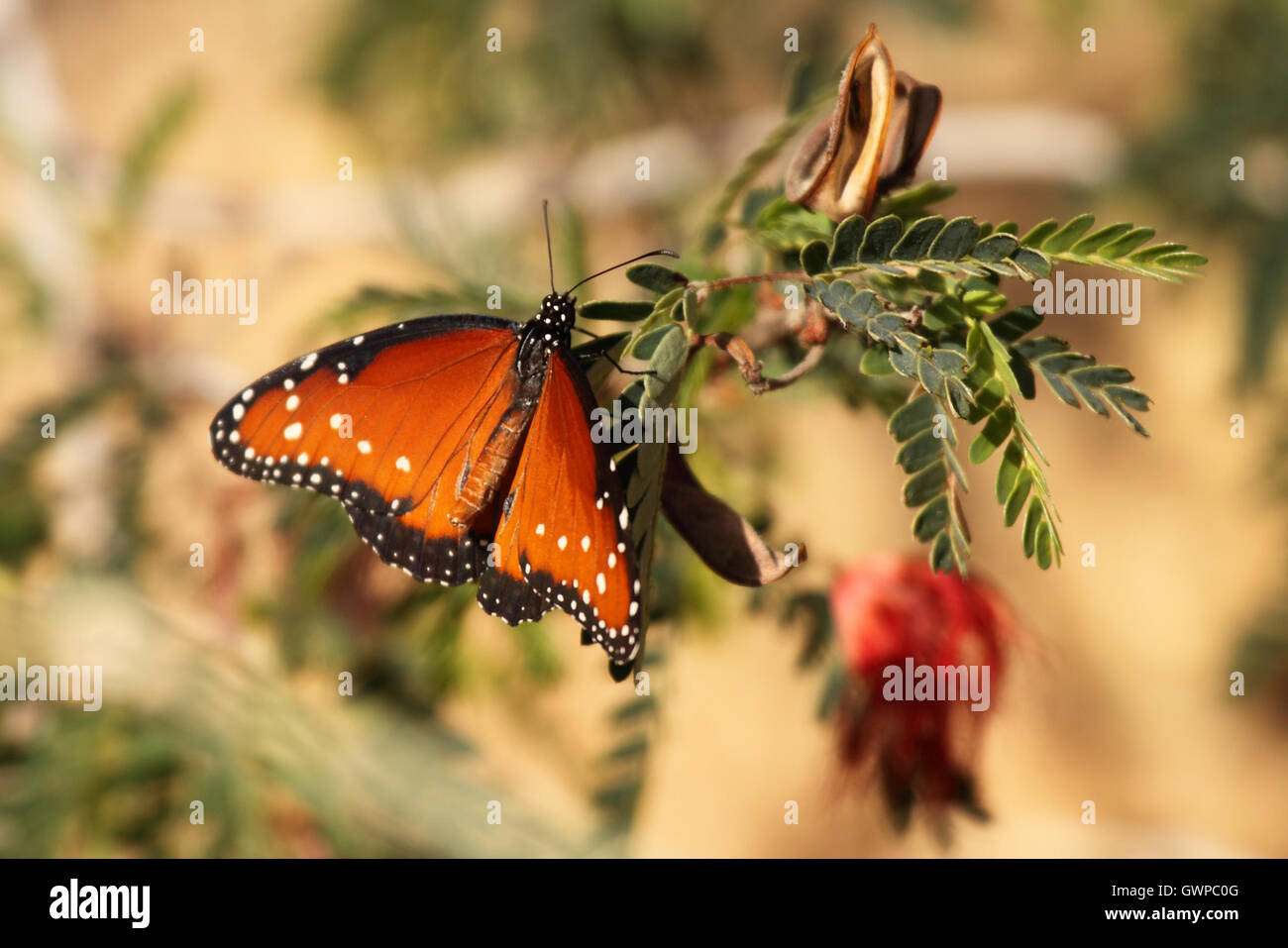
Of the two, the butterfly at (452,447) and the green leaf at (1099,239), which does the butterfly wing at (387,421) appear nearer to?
the butterfly at (452,447)

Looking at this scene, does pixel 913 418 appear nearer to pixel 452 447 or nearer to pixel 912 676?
pixel 452 447

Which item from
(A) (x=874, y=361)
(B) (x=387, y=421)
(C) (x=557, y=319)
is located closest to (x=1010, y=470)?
(A) (x=874, y=361)

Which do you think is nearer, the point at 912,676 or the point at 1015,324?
the point at 1015,324

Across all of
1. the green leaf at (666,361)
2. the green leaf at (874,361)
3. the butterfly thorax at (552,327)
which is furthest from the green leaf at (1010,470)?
the butterfly thorax at (552,327)

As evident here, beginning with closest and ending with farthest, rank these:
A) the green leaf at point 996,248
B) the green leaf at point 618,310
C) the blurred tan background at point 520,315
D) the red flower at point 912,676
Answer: the green leaf at point 996,248 → the green leaf at point 618,310 → the red flower at point 912,676 → the blurred tan background at point 520,315

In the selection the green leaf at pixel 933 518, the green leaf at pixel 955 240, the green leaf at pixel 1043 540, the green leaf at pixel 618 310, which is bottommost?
the green leaf at pixel 1043 540

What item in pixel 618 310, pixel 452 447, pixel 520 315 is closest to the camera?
pixel 618 310

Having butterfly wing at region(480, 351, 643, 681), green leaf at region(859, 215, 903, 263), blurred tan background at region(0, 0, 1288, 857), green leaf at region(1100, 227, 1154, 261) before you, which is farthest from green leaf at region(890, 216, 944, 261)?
blurred tan background at region(0, 0, 1288, 857)
